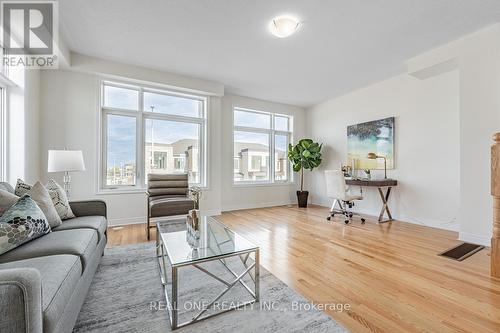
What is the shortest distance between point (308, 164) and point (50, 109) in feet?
16.6

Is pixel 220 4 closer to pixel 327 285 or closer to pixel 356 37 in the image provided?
pixel 356 37

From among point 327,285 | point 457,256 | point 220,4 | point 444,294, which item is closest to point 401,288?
point 444,294

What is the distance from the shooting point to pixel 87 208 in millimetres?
2379

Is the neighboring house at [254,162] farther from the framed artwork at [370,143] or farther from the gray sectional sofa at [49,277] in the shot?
the gray sectional sofa at [49,277]

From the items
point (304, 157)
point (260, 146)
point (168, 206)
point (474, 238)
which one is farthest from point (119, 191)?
point (474, 238)

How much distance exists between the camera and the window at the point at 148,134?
3936 millimetres

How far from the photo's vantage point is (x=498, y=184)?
2.02 meters

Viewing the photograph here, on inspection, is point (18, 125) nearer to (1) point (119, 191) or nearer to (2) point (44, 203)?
(1) point (119, 191)

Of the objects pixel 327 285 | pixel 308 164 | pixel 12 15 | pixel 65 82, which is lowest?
pixel 327 285

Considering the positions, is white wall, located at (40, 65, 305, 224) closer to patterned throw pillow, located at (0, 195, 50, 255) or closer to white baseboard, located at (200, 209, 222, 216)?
white baseboard, located at (200, 209, 222, 216)

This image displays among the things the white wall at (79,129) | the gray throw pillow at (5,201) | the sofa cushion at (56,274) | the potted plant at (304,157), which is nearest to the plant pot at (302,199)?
the potted plant at (304,157)

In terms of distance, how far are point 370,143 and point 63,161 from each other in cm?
513

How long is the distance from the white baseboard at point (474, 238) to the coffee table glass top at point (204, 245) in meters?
3.06

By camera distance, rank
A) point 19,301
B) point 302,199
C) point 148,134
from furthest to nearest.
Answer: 1. point 302,199
2. point 148,134
3. point 19,301
